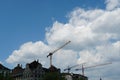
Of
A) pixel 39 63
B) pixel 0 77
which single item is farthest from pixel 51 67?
pixel 0 77

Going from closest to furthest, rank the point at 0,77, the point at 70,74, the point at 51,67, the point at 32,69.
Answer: the point at 0,77, the point at 32,69, the point at 51,67, the point at 70,74

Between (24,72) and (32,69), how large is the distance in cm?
574

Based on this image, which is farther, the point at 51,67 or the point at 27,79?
the point at 51,67

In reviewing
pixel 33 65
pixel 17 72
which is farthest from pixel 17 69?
pixel 33 65

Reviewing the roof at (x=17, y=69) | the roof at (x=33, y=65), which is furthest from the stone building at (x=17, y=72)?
the roof at (x=33, y=65)

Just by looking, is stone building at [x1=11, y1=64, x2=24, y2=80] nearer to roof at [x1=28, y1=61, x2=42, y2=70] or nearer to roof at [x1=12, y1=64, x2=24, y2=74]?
roof at [x1=12, y1=64, x2=24, y2=74]

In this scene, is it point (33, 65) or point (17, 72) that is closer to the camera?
point (33, 65)

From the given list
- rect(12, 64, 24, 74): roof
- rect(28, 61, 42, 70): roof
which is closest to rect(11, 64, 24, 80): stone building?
rect(12, 64, 24, 74): roof

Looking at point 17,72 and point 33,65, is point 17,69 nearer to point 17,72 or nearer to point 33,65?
point 17,72

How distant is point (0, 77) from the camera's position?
11344 cm

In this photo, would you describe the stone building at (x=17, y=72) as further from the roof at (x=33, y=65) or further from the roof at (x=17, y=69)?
the roof at (x=33, y=65)

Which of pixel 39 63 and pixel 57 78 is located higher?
pixel 39 63

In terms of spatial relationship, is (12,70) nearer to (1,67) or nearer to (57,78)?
(1,67)

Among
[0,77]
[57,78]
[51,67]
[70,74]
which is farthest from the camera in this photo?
[70,74]
